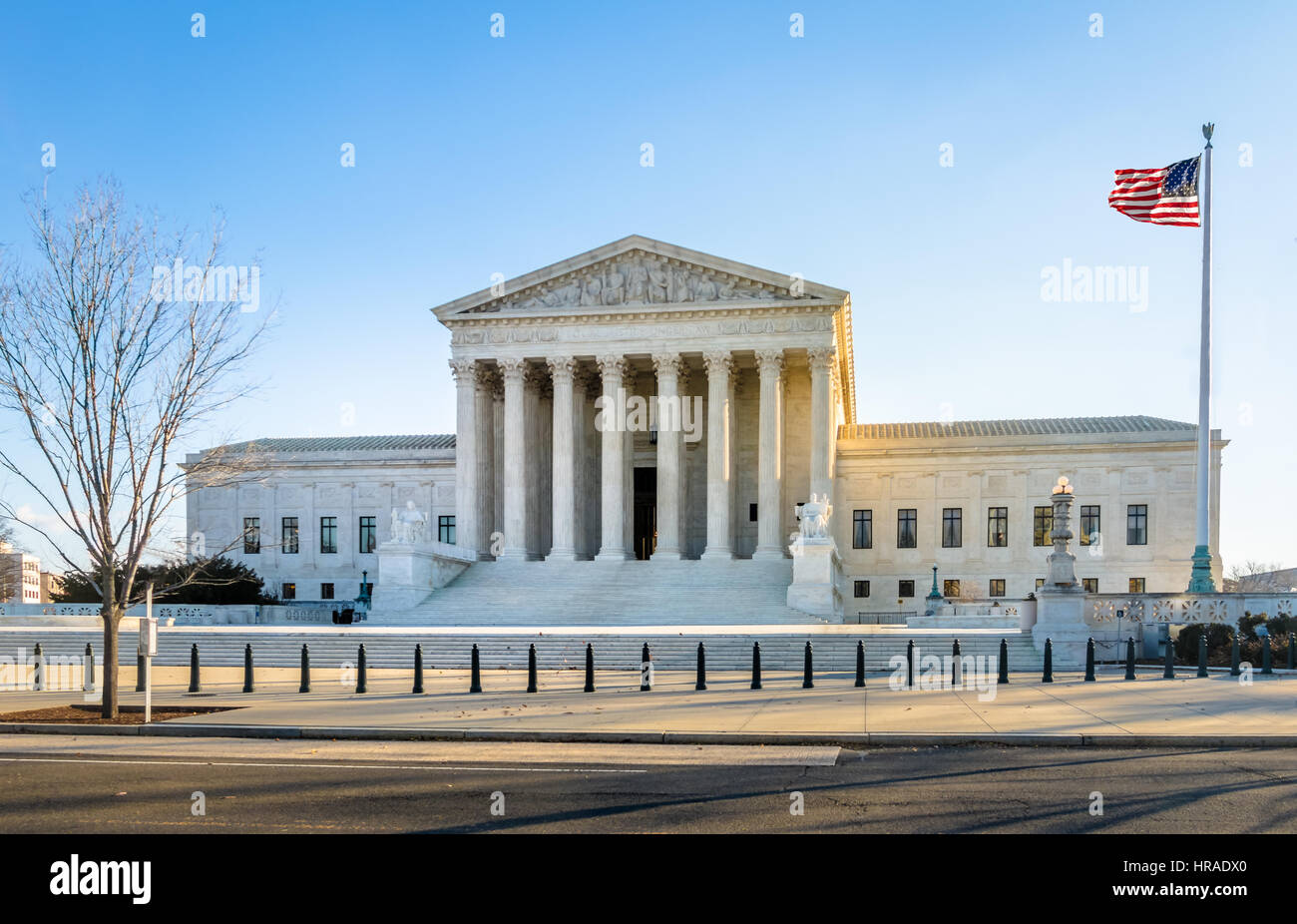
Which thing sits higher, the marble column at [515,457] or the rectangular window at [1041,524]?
the marble column at [515,457]

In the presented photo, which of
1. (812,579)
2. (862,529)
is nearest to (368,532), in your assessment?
(862,529)

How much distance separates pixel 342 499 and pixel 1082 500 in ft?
140

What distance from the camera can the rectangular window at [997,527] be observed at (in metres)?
61.6

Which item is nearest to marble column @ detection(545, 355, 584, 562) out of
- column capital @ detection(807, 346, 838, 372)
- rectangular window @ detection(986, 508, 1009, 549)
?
column capital @ detection(807, 346, 838, 372)

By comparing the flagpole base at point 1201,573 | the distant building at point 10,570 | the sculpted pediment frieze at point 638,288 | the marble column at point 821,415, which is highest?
the sculpted pediment frieze at point 638,288

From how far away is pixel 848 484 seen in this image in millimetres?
62938

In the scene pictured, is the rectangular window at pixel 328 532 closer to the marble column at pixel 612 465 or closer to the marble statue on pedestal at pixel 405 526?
the marble column at pixel 612 465

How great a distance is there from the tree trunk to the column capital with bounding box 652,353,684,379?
36.1 metres

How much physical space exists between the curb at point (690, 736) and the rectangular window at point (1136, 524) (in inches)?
1863

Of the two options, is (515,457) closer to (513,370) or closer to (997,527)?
(513,370)

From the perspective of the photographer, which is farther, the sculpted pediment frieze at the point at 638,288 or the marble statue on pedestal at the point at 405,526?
the sculpted pediment frieze at the point at 638,288

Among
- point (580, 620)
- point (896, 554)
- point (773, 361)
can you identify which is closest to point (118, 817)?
point (580, 620)

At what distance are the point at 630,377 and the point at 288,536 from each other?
25893 mm

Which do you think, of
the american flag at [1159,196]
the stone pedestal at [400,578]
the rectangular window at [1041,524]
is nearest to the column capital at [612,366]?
the stone pedestal at [400,578]
